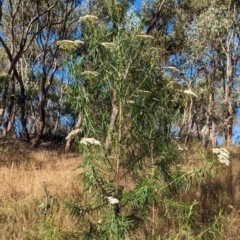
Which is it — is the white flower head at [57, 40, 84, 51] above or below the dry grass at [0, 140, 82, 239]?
above

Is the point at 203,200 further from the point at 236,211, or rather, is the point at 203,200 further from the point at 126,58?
the point at 126,58

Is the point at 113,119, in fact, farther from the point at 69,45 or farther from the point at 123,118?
the point at 69,45

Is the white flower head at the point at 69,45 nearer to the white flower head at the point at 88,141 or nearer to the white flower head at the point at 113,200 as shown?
the white flower head at the point at 88,141

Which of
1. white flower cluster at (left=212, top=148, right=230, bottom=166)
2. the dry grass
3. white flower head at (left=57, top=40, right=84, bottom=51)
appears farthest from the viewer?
the dry grass

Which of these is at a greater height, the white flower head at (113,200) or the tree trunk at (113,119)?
the tree trunk at (113,119)

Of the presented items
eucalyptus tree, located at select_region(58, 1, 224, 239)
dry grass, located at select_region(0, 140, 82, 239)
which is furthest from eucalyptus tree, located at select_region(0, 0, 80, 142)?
eucalyptus tree, located at select_region(58, 1, 224, 239)

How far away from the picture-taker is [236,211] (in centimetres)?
561

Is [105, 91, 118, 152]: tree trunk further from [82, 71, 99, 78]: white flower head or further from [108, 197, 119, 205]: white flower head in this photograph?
[108, 197, 119, 205]: white flower head

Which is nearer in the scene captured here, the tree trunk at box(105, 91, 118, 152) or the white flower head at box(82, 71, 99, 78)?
the white flower head at box(82, 71, 99, 78)

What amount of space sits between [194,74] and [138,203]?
68.7 ft

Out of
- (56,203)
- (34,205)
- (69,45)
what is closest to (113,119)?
(69,45)

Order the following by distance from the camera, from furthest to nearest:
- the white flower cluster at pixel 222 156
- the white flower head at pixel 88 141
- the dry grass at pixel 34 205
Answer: the dry grass at pixel 34 205 < the white flower cluster at pixel 222 156 < the white flower head at pixel 88 141

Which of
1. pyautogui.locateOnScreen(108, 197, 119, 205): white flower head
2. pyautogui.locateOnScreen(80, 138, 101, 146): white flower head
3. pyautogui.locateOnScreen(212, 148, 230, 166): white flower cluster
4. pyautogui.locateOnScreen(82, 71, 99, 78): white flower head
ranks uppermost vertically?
pyautogui.locateOnScreen(82, 71, 99, 78): white flower head

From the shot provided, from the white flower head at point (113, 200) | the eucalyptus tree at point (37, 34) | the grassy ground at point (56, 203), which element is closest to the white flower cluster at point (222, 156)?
the grassy ground at point (56, 203)
